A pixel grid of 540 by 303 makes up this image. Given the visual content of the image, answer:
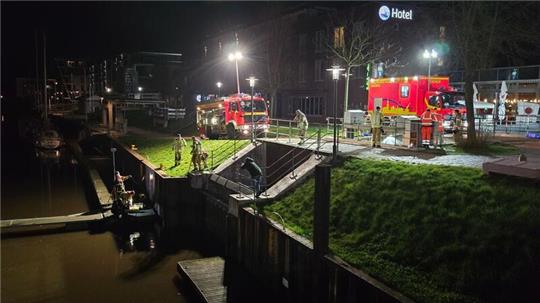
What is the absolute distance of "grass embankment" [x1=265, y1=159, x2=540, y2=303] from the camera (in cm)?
840

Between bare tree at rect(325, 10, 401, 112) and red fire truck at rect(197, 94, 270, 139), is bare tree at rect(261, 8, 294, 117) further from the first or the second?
red fire truck at rect(197, 94, 270, 139)

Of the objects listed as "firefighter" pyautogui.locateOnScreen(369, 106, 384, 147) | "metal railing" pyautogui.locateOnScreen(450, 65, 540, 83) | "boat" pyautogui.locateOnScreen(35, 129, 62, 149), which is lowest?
"boat" pyautogui.locateOnScreen(35, 129, 62, 149)

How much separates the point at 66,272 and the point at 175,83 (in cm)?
6142

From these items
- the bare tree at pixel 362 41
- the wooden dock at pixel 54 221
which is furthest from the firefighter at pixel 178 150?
the bare tree at pixel 362 41

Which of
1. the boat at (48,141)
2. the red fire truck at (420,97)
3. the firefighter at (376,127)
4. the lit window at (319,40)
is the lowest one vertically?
the boat at (48,141)

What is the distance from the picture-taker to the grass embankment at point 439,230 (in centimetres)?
840

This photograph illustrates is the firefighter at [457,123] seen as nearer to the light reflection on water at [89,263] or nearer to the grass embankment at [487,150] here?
the grass embankment at [487,150]

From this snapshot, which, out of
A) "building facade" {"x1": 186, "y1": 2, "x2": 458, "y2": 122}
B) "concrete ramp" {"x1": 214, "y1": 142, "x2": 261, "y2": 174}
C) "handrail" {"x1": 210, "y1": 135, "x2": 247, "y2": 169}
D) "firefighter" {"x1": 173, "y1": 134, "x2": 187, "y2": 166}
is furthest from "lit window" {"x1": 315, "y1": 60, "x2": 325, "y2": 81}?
"concrete ramp" {"x1": 214, "y1": 142, "x2": 261, "y2": 174}

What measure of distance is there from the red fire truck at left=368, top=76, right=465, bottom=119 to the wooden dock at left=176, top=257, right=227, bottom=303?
1516 centimetres

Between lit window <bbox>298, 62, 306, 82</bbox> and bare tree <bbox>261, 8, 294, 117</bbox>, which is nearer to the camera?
bare tree <bbox>261, 8, 294, 117</bbox>

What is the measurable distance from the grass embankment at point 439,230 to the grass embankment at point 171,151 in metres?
11.1

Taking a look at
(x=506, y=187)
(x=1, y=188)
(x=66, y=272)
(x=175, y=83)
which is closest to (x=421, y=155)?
(x=506, y=187)

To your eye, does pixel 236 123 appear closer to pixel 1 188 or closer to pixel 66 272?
pixel 66 272

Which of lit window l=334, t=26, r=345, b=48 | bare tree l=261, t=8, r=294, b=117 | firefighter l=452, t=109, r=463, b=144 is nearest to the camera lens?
firefighter l=452, t=109, r=463, b=144
